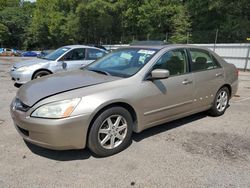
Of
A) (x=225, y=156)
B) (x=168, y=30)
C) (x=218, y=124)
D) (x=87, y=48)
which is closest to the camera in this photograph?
(x=225, y=156)

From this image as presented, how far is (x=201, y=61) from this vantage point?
4840mm

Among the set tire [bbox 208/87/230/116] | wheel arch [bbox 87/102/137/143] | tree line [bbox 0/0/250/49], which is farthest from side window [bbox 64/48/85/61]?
tree line [bbox 0/0/250/49]

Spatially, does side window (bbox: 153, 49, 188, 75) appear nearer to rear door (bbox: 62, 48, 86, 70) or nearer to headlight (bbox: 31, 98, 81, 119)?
headlight (bbox: 31, 98, 81, 119)

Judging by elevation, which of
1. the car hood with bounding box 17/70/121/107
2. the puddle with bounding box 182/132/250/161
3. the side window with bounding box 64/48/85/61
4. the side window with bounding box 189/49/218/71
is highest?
the side window with bounding box 189/49/218/71

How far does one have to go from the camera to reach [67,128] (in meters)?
3.04

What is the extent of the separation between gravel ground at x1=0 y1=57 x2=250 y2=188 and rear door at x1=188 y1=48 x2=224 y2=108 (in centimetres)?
62

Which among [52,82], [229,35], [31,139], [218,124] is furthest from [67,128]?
[229,35]

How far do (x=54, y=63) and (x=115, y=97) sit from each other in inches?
206

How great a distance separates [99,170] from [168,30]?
87.5 ft

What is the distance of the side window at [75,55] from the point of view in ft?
27.2

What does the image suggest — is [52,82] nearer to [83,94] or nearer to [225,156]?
[83,94]

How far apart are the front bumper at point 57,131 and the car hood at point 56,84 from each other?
270 millimetres

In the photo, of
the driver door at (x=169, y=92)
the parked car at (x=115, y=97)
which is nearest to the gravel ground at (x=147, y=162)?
the parked car at (x=115, y=97)

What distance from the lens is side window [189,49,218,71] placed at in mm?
4625
